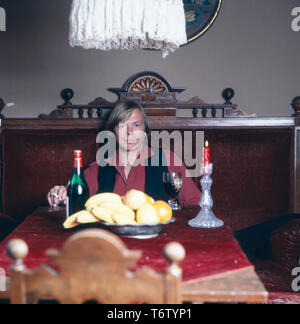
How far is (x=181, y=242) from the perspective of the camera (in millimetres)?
1357

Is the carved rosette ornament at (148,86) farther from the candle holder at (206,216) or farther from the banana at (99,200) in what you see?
the banana at (99,200)

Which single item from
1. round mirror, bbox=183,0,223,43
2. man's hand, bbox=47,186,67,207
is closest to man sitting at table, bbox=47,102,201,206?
man's hand, bbox=47,186,67,207

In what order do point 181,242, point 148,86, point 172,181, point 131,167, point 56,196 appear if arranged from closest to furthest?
point 181,242 → point 172,181 → point 56,196 → point 131,167 → point 148,86

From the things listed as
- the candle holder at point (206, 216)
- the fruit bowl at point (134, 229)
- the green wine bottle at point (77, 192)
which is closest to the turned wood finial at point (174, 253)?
the fruit bowl at point (134, 229)

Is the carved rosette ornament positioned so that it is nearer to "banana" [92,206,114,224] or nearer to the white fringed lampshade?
the white fringed lampshade

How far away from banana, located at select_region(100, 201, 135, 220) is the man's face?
943 mm

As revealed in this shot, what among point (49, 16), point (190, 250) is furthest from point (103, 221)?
point (49, 16)

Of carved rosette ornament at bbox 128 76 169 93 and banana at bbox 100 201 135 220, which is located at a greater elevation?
carved rosette ornament at bbox 128 76 169 93

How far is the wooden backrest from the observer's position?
755 mm

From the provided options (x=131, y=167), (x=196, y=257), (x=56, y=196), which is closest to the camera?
(x=196, y=257)

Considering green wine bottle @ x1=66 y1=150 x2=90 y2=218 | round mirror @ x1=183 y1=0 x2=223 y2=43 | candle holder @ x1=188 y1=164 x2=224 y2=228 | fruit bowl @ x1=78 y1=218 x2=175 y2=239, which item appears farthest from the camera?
round mirror @ x1=183 y1=0 x2=223 y2=43

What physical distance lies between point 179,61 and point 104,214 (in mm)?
2657

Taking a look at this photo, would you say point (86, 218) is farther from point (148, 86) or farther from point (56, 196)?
point (148, 86)

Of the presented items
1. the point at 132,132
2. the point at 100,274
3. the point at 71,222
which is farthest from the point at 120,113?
the point at 100,274
